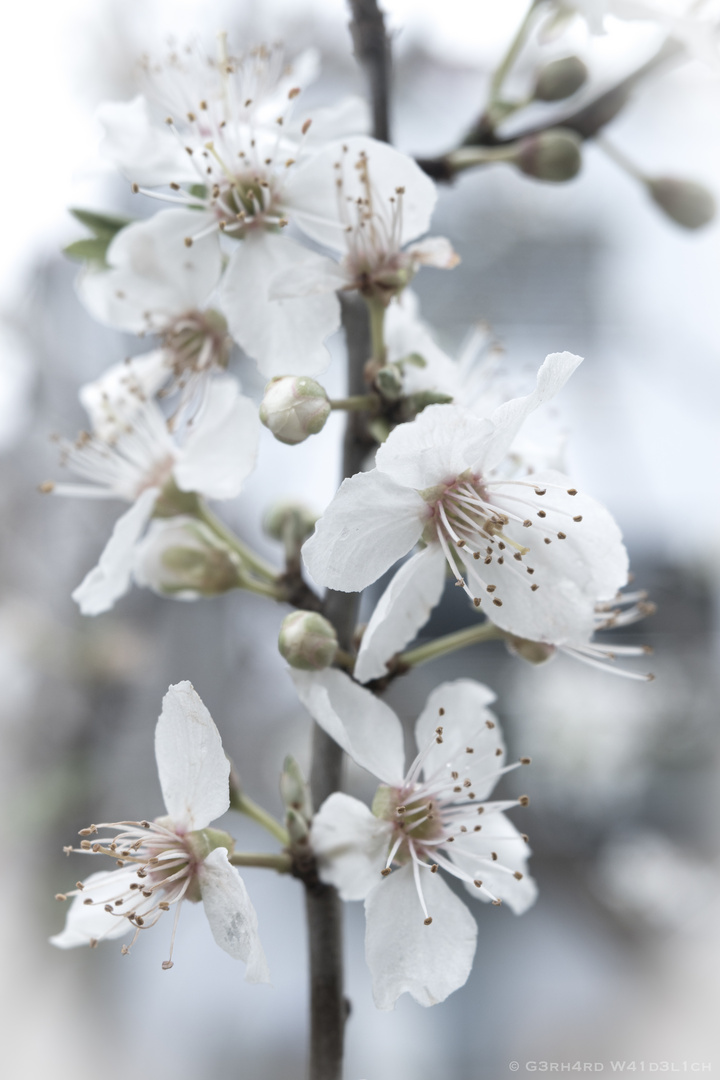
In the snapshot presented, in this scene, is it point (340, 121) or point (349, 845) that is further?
point (340, 121)

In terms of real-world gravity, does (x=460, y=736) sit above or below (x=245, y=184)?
A: below

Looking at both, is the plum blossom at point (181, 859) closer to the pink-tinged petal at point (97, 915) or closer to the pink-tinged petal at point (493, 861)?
the pink-tinged petal at point (97, 915)

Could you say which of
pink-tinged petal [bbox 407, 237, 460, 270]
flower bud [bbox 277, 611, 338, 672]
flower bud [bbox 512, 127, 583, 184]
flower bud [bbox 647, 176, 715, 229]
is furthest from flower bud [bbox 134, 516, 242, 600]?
flower bud [bbox 647, 176, 715, 229]

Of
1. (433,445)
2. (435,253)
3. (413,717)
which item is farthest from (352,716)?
(413,717)

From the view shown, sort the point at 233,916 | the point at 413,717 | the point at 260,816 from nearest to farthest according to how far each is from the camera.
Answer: the point at 233,916
the point at 260,816
the point at 413,717

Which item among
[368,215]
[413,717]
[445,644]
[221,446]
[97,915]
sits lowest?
[413,717]

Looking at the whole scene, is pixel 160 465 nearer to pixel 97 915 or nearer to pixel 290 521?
pixel 290 521

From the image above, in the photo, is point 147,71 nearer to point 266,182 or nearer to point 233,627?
point 266,182

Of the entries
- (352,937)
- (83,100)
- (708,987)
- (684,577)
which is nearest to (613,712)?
(684,577)
